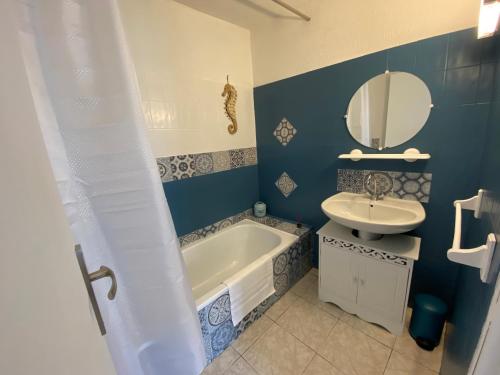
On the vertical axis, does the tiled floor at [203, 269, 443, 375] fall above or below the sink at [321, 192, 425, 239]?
below

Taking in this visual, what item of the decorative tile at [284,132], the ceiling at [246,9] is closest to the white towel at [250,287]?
the decorative tile at [284,132]

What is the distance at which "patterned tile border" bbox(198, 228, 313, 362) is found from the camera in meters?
1.28

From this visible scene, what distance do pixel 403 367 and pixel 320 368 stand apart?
466 millimetres

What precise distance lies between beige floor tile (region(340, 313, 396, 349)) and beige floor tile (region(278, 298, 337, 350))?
0.11m

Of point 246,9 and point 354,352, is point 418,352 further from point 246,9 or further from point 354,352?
point 246,9

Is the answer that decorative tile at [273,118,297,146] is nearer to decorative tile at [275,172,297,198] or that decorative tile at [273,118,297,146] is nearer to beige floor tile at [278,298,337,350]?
decorative tile at [275,172,297,198]

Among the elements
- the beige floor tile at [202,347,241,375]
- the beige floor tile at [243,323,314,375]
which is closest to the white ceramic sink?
the beige floor tile at [243,323,314,375]

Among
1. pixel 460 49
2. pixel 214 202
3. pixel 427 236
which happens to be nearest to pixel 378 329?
pixel 427 236

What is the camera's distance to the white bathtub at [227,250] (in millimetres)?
1866

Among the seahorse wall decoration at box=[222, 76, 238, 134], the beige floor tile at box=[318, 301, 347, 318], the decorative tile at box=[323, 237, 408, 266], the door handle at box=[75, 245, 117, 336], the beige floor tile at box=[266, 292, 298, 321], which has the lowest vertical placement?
the beige floor tile at box=[318, 301, 347, 318]

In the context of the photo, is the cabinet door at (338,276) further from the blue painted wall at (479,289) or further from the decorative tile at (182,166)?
the decorative tile at (182,166)

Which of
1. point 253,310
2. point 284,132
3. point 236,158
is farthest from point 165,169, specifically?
point 253,310

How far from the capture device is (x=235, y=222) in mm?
2252

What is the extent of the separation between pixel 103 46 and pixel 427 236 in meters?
1.98
